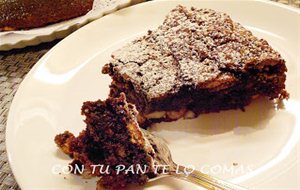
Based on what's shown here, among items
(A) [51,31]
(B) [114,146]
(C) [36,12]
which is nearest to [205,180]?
(B) [114,146]

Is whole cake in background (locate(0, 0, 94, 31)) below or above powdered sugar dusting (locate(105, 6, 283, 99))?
Result: below

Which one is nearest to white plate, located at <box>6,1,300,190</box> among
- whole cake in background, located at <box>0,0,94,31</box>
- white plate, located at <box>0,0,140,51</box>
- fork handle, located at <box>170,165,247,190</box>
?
fork handle, located at <box>170,165,247,190</box>

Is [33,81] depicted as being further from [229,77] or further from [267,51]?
[267,51]

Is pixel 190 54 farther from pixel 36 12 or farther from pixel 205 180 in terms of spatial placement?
pixel 36 12

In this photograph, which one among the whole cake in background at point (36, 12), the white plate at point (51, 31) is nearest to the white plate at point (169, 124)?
the white plate at point (51, 31)

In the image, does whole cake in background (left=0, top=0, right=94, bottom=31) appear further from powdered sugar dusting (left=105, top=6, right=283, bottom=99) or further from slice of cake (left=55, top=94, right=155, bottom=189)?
slice of cake (left=55, top=94, right=155, bottom=189)

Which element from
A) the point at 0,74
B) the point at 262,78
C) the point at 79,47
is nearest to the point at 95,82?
the point at 79,47
